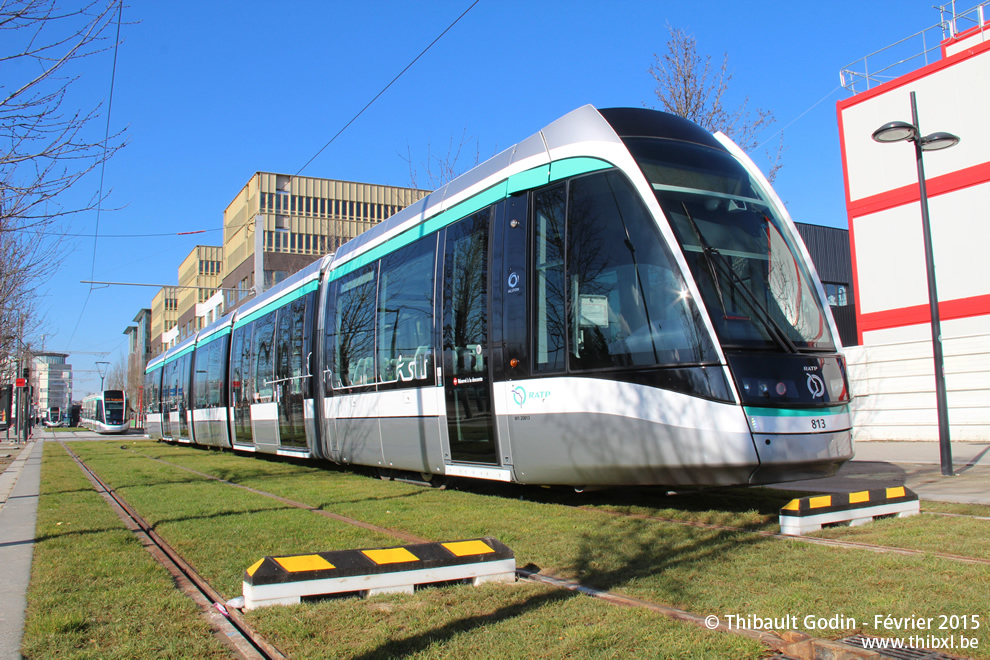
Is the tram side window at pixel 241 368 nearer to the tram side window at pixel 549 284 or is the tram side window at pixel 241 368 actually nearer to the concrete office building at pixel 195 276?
the tram side window at pixel 549 284

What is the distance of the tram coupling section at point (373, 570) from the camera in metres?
4.19

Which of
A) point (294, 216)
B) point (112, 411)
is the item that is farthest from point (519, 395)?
point (112, 411)

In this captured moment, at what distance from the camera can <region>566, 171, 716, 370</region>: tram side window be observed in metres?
6.39

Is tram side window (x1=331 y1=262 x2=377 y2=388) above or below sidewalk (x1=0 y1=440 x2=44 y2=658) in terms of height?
above

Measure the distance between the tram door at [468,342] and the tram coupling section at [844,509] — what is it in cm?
311

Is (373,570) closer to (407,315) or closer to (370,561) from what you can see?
(370,561)

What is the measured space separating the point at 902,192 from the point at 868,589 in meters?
18.8

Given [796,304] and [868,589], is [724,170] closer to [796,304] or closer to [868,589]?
[796,304]

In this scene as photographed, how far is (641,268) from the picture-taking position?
6.65 m

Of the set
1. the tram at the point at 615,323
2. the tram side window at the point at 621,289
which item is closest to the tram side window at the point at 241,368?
the tram at the point at 615,323

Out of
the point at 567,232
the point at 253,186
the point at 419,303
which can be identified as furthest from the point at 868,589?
the point at 253,186

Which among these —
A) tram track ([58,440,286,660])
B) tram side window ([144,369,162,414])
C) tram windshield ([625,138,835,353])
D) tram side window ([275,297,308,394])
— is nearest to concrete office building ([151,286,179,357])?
tram side window ([144,369,162,414])

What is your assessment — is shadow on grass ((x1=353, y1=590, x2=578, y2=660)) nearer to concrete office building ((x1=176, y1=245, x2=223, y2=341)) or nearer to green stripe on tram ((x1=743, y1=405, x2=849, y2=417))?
green stripe on tram ((x1=743, y1=405, x2=849, y2=417))

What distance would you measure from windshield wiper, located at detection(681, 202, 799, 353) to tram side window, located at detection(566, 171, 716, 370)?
0.31m
